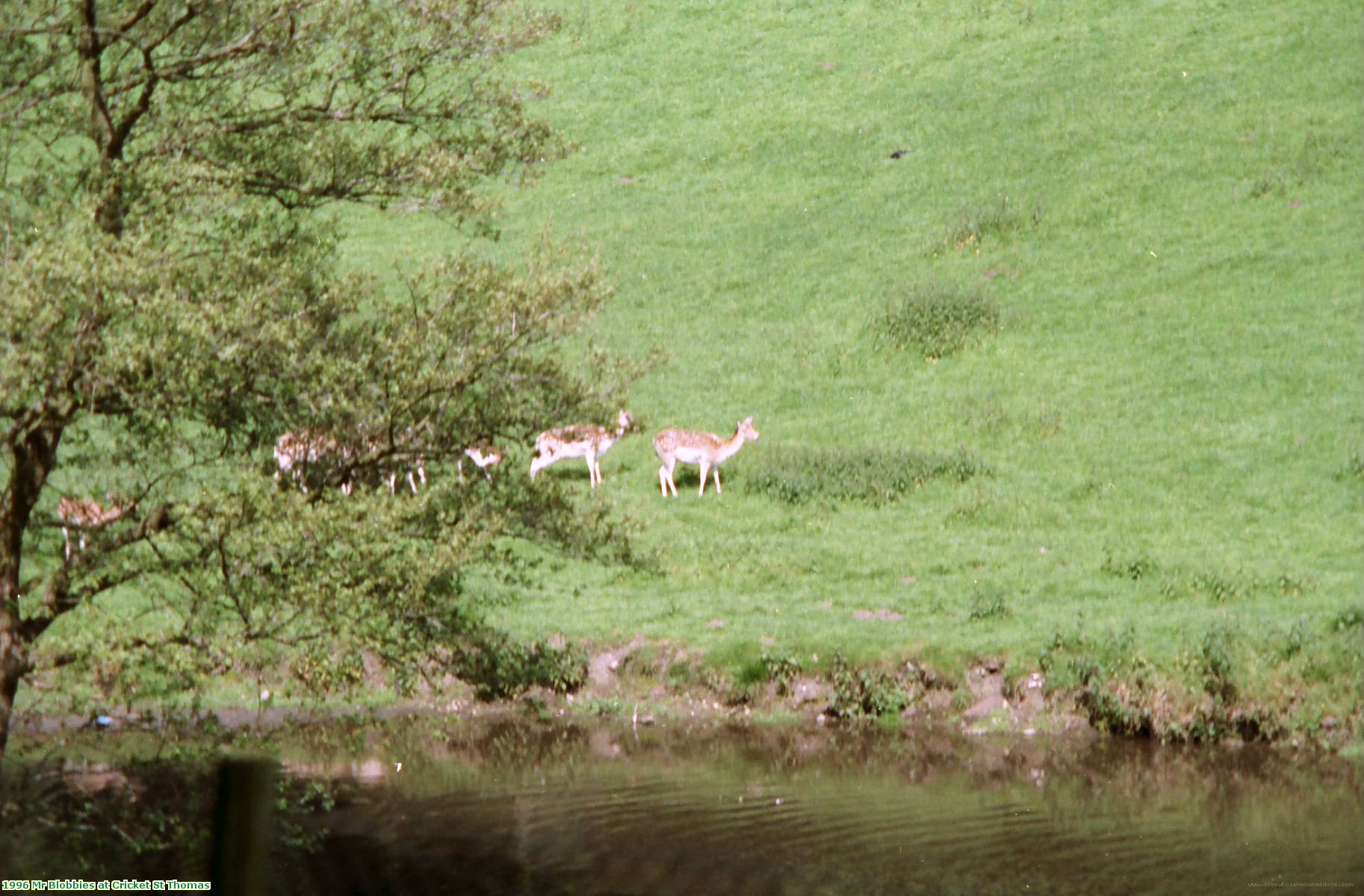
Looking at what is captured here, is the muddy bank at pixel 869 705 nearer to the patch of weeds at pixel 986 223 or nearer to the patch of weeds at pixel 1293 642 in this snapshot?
the patch of weeds at pixel 1293 642

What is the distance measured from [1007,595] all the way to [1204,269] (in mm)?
14673

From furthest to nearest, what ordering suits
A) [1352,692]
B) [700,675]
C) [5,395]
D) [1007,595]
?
[1007,595] → [700,675] → [1352,692] → [5,395]

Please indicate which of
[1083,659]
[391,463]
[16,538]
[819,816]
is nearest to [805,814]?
[819,816]

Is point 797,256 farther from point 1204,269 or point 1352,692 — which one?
point 1352,692

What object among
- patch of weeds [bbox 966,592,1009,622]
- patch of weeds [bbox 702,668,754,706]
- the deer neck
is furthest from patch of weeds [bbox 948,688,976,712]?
the deer neck

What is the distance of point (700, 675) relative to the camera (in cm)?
2270

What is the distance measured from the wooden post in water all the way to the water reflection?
37 centimetres

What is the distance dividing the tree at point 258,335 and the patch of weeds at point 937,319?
18197mm

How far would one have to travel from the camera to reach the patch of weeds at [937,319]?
35219 millimetres

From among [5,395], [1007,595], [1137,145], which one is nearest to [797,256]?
[1137,145]

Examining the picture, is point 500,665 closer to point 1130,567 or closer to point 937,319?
point 1130,567

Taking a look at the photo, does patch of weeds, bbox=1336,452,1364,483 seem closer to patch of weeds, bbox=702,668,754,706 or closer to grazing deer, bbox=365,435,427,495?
patch of weeds, bbox=702,668,754,706

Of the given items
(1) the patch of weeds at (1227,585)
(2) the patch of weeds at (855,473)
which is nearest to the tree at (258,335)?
(1) the patch of weeds at (1227,585)

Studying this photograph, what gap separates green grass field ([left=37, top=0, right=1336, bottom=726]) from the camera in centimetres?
2419
